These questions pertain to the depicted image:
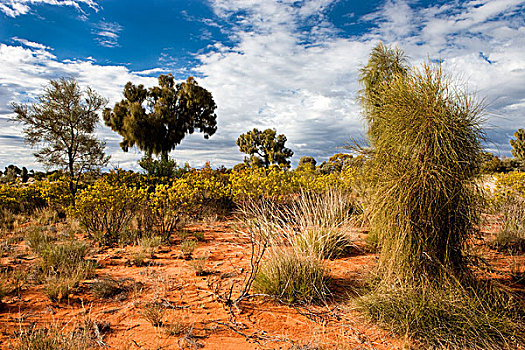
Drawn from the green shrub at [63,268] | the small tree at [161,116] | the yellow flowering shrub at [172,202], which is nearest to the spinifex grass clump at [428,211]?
the green shrub at [63,268]

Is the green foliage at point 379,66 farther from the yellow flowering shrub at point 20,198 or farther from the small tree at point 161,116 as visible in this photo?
the small tree at point 161,116

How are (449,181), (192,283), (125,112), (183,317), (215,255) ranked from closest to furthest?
1. (449,181)
2. (183,317)
3. (192,283)
4. (215,255)
5. (125,112)

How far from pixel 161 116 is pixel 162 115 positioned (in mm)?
131

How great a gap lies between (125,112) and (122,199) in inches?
767

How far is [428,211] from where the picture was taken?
3084 mm

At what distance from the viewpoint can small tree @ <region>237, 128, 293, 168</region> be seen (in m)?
33.0

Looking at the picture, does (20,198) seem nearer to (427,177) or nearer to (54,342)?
(54,342)

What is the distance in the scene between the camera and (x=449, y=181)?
3.07m

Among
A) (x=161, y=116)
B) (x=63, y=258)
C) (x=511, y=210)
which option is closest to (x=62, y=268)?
(x=63, y=258)

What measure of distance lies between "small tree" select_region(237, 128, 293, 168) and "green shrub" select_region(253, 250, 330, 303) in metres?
28.4

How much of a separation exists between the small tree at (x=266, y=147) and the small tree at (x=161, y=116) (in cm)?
835

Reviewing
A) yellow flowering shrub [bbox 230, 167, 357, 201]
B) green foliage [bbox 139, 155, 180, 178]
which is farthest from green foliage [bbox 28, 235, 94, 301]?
green foliage [bbox 139, 155, 180, 178]

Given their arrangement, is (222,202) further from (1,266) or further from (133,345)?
(133,345)

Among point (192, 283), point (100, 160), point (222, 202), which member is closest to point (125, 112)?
point (100, 160)
